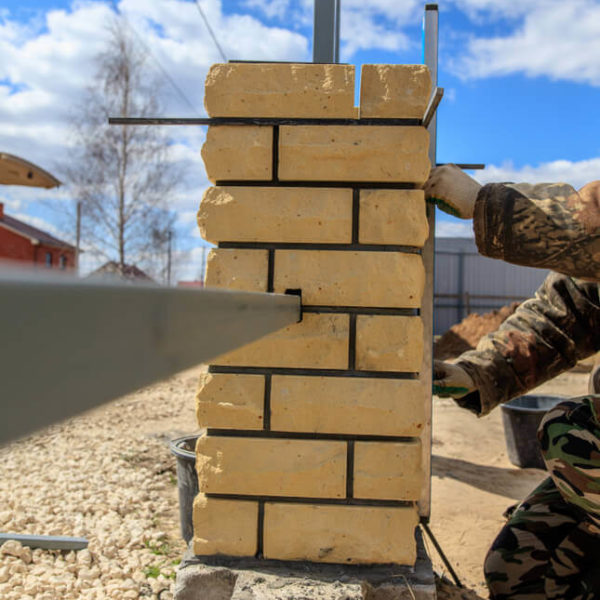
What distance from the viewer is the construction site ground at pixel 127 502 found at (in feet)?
8.07

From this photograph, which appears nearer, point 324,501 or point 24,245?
point 324,501

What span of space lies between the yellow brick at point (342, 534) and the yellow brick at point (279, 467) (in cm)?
7

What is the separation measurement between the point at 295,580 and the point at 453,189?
1.41 meters

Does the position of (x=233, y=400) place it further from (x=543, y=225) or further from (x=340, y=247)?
(x=543, y=225)

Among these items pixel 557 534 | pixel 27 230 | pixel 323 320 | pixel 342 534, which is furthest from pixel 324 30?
pixel 27 230

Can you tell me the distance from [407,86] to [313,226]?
0.56 m

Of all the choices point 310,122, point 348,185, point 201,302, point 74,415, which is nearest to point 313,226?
point 348,185

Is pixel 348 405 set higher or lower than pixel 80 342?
lower

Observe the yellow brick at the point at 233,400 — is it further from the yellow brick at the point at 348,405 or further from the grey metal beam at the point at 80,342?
the grey metal beam at the point at 80,342

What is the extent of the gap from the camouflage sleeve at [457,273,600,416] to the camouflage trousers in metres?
0.37

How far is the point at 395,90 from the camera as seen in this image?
188 cm

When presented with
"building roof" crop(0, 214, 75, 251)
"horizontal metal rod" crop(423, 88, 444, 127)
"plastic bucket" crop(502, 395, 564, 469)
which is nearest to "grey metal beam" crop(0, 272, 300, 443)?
"horizontal metal rod" crop(423, 88, 444, 127)

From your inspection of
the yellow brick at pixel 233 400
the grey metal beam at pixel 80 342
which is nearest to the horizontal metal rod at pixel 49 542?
the yellow brick at pixel 233 400

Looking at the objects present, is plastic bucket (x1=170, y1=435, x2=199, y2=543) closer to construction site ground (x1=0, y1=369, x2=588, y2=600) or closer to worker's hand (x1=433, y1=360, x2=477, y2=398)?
construction site ground (x1=0, y1=369, x2=588, y2=600)
